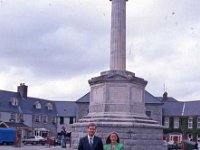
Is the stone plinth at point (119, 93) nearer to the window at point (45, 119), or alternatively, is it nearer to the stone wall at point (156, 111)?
the stone wall at point (156, 111)

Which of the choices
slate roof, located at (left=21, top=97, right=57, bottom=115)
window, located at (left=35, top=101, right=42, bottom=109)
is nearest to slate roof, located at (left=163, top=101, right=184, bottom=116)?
slate roof, located at (left=21, top=97, right=57, bottom=115)

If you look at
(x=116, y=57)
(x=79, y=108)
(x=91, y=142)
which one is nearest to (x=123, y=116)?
(x=116, y=57)

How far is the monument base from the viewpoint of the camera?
76.6 feet

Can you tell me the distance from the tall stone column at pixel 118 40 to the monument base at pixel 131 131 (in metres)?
3.31

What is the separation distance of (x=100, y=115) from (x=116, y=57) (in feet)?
11.6

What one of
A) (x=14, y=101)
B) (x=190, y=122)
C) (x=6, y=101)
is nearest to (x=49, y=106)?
(x=14, y=101)

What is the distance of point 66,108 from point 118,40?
5576cm

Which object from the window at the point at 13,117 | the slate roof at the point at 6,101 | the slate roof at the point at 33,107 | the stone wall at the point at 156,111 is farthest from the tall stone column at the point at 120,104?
the slate roof at the point at 33,107

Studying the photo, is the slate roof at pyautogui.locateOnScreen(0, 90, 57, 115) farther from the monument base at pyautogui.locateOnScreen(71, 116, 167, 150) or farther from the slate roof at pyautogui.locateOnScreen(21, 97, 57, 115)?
the monument base at pyautogui.locateOnScreen(71, 116, 167, 150)

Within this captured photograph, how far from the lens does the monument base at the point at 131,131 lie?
76.6 feet

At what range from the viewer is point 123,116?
24.1m

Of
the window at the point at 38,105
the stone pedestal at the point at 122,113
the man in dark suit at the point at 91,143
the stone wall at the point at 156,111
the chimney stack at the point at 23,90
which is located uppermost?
the chimney stack at the point at 23,90

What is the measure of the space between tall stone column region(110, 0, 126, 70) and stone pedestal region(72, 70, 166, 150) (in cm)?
72

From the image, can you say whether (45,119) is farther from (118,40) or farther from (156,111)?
(118,40)
